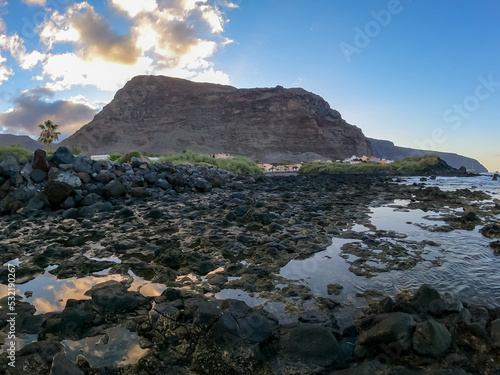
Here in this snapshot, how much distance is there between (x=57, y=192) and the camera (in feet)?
30.0

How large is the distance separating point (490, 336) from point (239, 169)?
39.1 m

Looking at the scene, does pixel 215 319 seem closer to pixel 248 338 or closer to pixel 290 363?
pixel 248 338

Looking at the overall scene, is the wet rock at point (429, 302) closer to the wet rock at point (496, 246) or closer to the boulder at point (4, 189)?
the wet rock at point (496, 246)

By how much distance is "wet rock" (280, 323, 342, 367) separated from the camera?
2201 mm

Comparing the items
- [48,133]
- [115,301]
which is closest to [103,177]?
[115,301]

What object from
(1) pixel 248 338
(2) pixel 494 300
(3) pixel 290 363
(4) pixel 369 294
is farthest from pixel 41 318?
(2) pixel 494 300

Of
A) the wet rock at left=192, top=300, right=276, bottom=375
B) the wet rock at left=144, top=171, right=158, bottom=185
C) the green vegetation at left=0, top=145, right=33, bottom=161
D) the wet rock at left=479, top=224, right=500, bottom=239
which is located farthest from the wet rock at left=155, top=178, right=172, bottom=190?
the wet rock at left=192, top=300, right=276, bottom=375

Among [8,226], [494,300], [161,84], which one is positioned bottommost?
[8,226]

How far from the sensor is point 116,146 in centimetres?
13400

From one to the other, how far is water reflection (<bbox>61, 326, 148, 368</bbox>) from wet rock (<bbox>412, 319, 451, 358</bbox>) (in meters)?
2.15

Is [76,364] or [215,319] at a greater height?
[215,319]

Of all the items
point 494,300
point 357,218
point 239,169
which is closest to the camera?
point 494,300

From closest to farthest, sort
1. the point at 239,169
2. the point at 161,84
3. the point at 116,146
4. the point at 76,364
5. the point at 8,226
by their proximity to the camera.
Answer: the point at 76,364, the point at 8,226, the point at 239,169, the point at 116,146, the point at 161,84

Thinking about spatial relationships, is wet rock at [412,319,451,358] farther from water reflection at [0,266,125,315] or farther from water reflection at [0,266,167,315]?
water reflection at [0,266,125,315]
